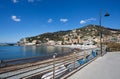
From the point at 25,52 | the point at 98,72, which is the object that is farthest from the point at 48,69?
the point at 25,52

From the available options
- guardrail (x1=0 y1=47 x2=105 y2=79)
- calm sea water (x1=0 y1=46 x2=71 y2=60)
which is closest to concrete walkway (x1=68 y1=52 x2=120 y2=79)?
guardrail (x1=0 y1=47 x2=105 y2=79)

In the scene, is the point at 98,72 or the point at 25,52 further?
the point at 25,52

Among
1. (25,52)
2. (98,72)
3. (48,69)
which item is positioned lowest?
(25,52)

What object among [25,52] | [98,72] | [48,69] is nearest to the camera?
[48,69]

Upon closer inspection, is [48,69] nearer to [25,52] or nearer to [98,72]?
[98,72]

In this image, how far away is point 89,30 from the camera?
189m

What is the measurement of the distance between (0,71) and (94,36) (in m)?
182

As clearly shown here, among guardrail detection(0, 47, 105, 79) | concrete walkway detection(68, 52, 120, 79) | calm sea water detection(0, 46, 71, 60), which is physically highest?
guardrail detection(0, 47, 105, 79)

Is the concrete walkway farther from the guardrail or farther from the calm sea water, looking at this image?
A: the calm sea water

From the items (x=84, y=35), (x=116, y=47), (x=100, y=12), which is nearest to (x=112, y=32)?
(x=84, y=35)

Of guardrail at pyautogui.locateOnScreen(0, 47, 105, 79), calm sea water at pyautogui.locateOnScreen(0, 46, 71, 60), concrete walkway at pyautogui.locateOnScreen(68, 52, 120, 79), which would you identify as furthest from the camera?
calm sea water at pyautogui.locateOnScreen(0, 46, 71, 60)

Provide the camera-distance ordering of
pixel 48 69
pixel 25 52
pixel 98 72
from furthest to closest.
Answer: pixel 25 52 < pixel 98 72 < pixel 48 69

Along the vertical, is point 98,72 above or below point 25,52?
above

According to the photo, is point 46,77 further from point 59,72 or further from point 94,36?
point 94,36
